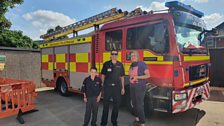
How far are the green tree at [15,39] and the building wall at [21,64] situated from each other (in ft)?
17.6

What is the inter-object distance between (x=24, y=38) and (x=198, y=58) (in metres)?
16.3

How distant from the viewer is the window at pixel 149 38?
14.4 ft

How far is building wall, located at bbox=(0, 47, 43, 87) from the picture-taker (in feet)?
29.9

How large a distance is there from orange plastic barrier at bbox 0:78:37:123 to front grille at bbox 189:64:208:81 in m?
4.16

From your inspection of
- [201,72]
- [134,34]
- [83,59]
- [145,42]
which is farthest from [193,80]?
[83,59]

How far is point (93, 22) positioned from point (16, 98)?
3633 millimetres

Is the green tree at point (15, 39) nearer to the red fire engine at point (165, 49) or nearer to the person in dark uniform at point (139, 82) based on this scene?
the red fire engine at point (165, 49)

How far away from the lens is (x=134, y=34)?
5.06 m

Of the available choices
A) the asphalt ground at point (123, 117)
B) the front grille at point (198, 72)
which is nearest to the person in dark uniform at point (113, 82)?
the asphalt ground at point (123, 117)

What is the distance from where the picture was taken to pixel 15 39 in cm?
1616

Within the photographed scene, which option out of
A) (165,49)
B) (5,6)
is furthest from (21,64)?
(165,49)

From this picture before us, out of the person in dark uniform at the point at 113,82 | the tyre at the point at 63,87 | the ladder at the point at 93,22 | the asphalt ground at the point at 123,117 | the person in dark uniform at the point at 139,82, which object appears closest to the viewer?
the person in dark uniform at the point at 139,82

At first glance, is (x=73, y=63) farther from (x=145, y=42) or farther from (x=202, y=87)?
(x=202, y=87)

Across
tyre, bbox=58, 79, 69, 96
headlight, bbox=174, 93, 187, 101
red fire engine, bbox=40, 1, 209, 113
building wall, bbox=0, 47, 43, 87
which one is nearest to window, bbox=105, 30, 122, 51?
red fire engine, bbox=40, 1, 209, 113
